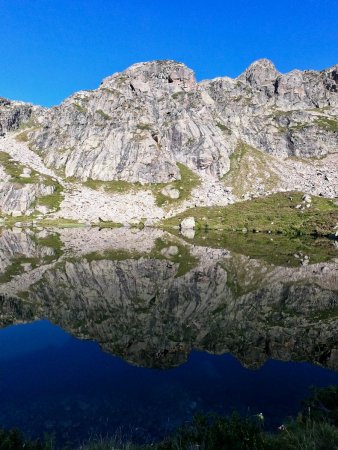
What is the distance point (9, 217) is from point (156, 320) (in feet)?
457

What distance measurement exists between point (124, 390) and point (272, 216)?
5160 inches

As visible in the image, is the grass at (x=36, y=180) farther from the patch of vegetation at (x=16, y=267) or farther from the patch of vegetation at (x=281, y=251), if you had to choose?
the patch of vegetation at (x=16, y=267)

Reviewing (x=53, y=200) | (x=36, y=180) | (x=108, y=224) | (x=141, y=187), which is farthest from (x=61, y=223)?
(x=141, y=187)

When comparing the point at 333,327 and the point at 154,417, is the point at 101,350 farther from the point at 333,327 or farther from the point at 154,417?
the point at 333,327

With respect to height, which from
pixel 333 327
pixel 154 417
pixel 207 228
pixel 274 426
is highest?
pixel 207 228

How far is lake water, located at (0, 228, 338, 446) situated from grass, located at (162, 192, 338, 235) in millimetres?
70854

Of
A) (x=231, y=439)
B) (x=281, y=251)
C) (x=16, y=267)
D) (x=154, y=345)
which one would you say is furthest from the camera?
(x=281, y=251)

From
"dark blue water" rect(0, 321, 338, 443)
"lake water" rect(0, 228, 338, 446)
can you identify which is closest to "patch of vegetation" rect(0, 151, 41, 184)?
"lake water" rect(0, 228, 338, 446)

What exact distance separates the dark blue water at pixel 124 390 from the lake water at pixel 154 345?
0.23 feet

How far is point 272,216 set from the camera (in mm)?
144000

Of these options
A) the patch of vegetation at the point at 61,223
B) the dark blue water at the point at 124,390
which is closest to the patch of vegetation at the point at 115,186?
the patch of vegetation at the point at 61,223

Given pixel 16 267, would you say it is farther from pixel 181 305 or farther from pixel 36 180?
pixel 36 180

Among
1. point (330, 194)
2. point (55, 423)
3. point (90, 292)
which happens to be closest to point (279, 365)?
point (55, 423)

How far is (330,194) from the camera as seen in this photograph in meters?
182
